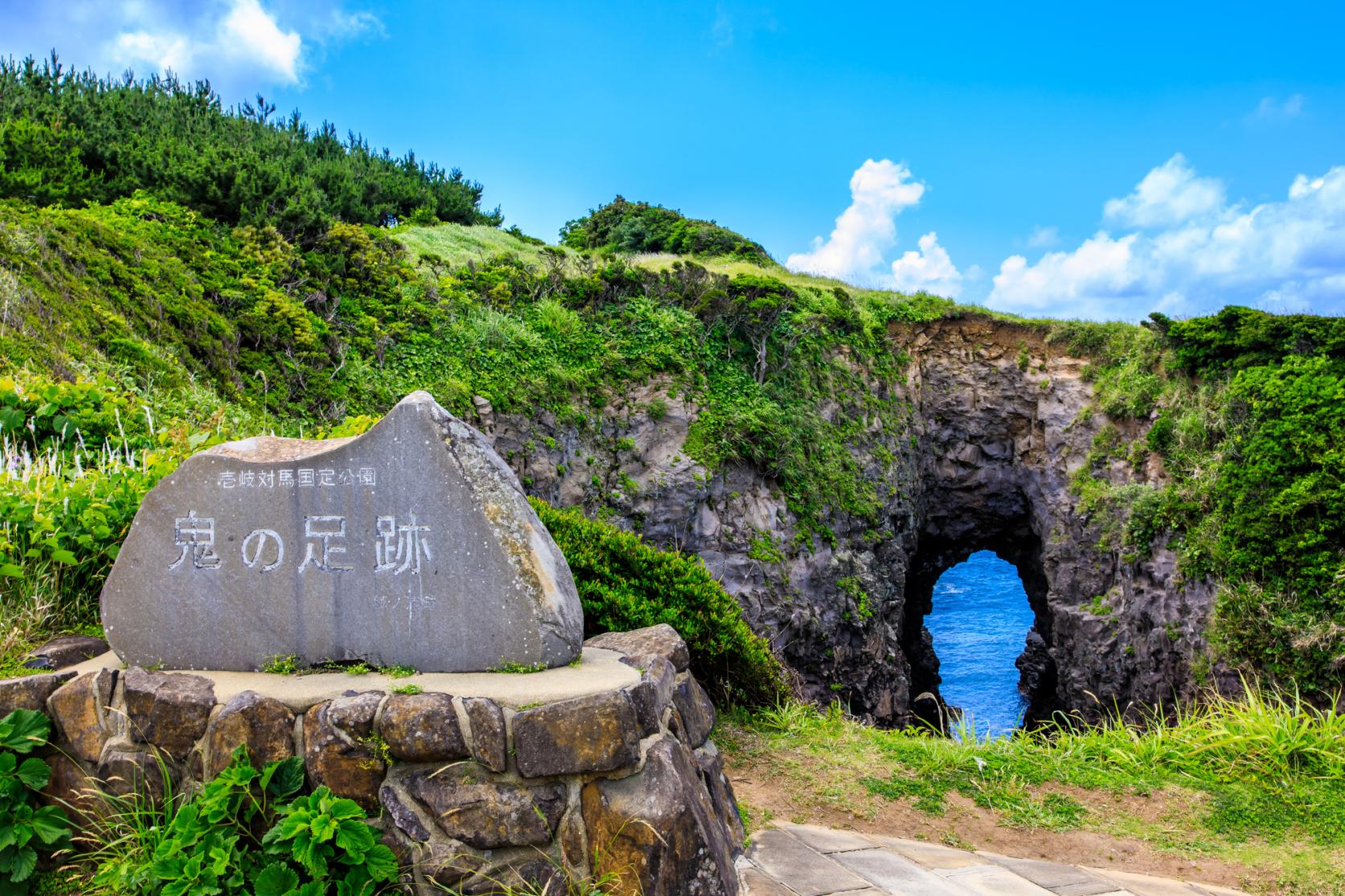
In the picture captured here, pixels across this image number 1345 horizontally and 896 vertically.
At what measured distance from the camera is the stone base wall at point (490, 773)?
10.8 feet

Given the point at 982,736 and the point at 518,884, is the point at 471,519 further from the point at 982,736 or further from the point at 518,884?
the point at 982,736

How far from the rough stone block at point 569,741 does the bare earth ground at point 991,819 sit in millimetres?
1680

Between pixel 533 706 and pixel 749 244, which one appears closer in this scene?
pixel 533 706

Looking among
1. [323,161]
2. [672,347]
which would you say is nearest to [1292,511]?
[672,347]

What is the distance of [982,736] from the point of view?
20.4ft

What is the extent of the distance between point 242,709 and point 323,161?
19.1 m

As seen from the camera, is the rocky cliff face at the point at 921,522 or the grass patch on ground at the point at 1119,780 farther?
the rocky cliff face at the point at 921,522

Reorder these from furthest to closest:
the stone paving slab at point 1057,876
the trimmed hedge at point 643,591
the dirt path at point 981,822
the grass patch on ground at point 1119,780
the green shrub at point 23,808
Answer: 1. the trimmed hedge at point 643,591
2. the grass patch on ground at point 1119,780
3. the dirt path at point 981,822
4. the stone paving slab at point 1057,876
5. the green shrub at point 23,808

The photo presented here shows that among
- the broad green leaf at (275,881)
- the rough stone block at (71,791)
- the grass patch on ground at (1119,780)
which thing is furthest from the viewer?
the grass patch on ground at (1119,780)

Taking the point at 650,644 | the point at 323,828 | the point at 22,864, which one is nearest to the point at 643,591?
the point at 650,644

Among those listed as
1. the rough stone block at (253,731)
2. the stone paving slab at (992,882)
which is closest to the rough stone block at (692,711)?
the stone paving slab at (992,882)

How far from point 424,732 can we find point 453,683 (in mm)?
303

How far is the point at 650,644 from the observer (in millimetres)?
4398

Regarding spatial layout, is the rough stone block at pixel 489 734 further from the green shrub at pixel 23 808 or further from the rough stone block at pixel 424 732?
the green shrub at pixel 23 808
